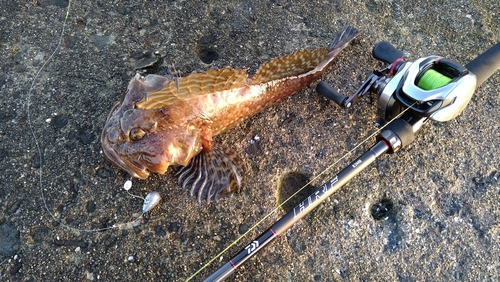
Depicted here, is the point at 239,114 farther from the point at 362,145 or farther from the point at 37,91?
the point at 37,91

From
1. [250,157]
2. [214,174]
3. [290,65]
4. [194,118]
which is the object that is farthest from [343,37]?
[214,174]

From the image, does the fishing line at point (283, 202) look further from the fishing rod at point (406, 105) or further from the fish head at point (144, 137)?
the fish head at point (144, 137)

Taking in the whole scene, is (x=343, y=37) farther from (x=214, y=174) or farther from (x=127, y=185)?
(x=127, y=185)

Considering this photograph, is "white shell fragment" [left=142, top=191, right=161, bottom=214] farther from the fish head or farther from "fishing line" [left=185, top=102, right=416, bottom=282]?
"fishing line" [left=185, top=102, right=416, bottom=282]

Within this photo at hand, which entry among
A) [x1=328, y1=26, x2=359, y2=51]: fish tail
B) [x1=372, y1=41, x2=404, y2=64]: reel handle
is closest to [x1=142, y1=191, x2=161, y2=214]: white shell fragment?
[x1=328, y1=26, x2=359, y2=51]: fish tail

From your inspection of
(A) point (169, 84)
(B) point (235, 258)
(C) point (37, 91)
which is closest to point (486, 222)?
(B) point (235, 258)

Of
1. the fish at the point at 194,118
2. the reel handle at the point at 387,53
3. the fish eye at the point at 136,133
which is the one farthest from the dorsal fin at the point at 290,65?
the fish eye at the point at 136,133
